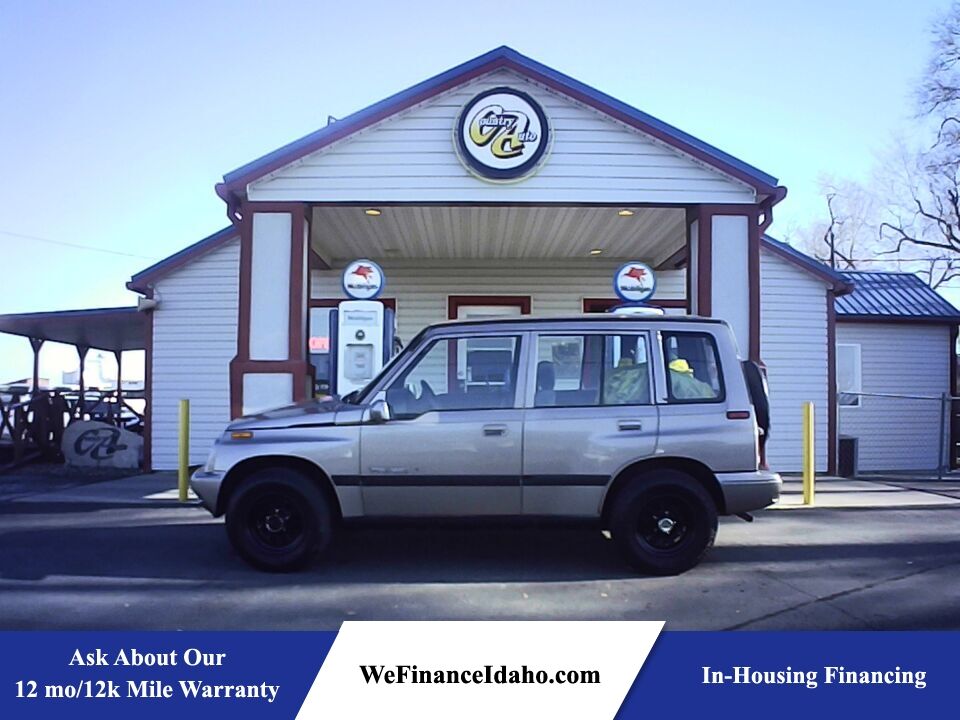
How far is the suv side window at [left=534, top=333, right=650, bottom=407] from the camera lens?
5.73m

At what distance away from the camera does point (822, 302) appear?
42.1ft

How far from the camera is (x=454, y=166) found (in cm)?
960

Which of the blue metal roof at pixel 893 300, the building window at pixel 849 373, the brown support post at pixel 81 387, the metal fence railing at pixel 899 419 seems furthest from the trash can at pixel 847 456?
the brown support post at pixel 81 387

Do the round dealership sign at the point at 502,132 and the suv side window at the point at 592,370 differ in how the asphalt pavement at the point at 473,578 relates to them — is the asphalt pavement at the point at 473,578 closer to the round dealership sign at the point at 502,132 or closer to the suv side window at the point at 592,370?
the suv side window at the point at 592,370

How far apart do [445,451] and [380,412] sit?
57cm

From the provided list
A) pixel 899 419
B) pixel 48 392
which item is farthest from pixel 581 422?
pixel 48 392

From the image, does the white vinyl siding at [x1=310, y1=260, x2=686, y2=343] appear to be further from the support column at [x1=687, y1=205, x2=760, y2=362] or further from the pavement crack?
the pavement crack

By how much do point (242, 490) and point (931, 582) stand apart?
17.3ft

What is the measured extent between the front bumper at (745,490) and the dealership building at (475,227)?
4.02 m

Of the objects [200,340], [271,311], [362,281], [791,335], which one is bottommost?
[200,340]

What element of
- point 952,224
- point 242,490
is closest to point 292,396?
point 242,490

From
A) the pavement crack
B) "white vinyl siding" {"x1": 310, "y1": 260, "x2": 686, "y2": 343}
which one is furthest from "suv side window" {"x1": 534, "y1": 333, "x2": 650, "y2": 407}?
"white vinyl siding" {"x1": 310, "y1": 260, "x2": 686, "y2": 343}

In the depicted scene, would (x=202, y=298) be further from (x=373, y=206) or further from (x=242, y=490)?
(x=242, y=490)

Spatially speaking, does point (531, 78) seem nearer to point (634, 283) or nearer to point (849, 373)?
point (634, 283)
